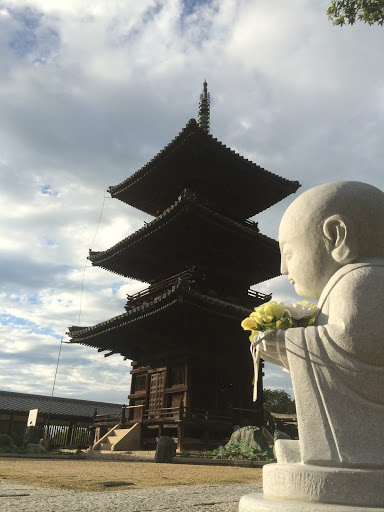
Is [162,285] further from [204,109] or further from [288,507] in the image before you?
[288,507]

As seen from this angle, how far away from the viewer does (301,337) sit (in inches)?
99.5

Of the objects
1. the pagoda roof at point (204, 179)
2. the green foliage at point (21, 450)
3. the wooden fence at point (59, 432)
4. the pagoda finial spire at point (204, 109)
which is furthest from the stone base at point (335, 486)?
the wooden fence at point (59, 432)

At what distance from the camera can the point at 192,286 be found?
45.3ft

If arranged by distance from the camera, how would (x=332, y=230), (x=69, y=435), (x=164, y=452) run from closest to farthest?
(x=332, y=230)
(x=164, y=452)
(x=69, y=435)

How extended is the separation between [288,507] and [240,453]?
9.14 m

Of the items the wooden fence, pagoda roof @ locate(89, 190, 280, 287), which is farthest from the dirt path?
the wooden fence

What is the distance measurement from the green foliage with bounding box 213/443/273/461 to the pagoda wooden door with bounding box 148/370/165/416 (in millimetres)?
3372

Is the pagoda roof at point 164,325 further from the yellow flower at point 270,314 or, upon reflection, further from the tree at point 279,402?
the tree at point 279,402

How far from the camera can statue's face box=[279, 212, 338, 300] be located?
284 centimetres

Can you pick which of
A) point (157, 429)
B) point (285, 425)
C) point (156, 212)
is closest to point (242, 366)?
point (285, 425)

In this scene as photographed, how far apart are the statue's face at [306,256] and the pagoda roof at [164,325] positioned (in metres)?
9.02

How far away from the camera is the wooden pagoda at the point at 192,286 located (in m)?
13.1

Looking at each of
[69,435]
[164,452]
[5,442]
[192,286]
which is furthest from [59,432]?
[164,452]

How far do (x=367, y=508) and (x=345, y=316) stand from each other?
3.12 feet
